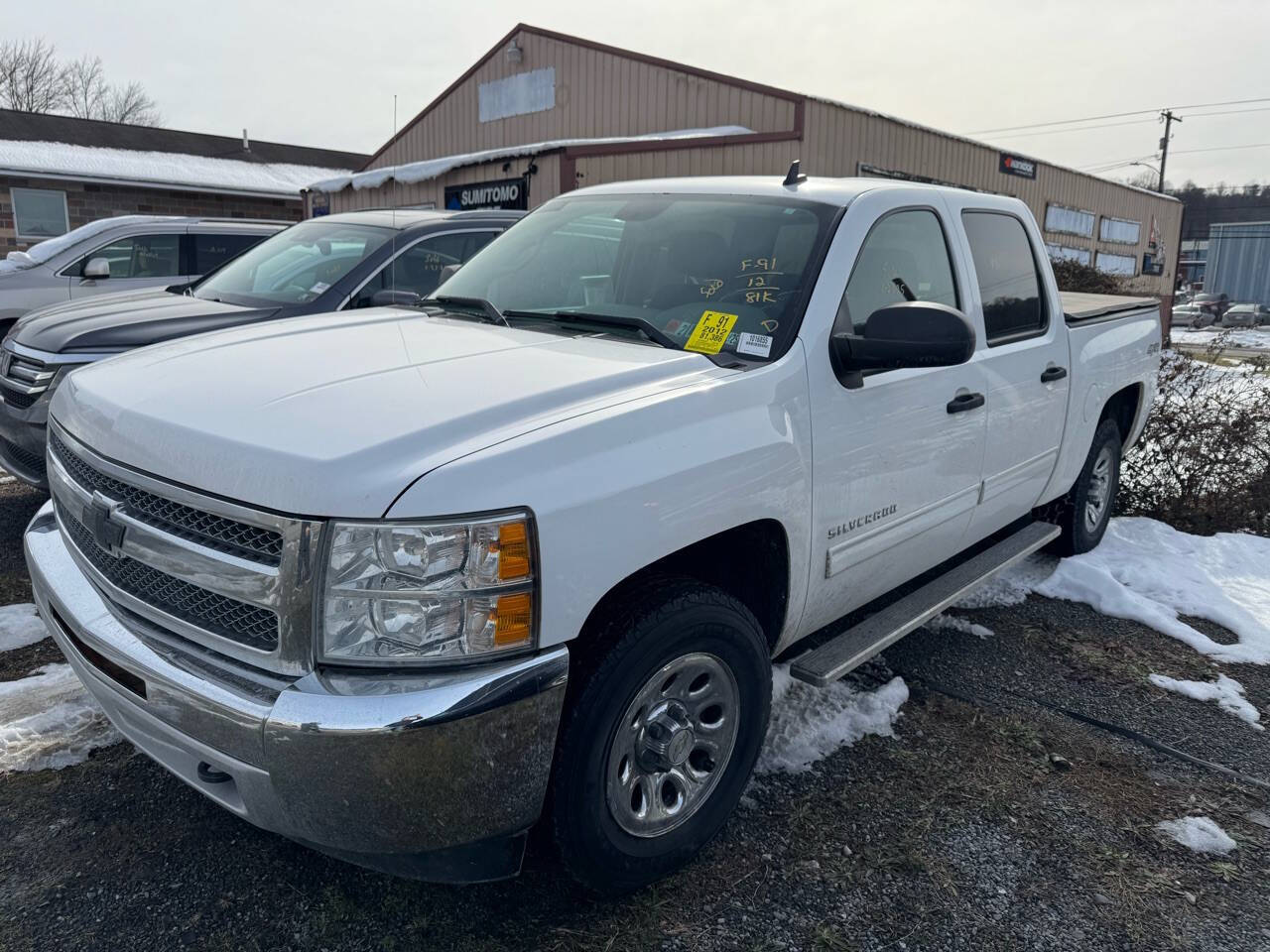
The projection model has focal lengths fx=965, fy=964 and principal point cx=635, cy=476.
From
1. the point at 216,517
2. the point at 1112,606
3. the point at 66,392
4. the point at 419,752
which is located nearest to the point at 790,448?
the point at 419,752

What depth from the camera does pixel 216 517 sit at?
214 centimetres

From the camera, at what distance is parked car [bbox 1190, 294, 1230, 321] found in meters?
47.5

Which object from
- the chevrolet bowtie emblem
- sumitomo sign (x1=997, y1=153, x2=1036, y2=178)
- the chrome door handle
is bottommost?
the chevrolet bowtie emblem

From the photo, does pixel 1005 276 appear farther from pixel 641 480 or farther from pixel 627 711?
pixel 627 711

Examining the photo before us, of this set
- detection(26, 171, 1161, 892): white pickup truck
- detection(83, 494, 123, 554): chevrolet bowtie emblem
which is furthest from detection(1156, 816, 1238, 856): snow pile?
detection(83, 494, 123, 554): chevrolet bowtie emblem

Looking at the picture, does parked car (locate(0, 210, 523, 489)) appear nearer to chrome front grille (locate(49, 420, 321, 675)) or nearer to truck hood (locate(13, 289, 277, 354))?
truck hood (locate(13, 289, 277, 354))

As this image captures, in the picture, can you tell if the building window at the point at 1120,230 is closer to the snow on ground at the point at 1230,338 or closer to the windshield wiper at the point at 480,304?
the snow on ground at the point at 1230,338

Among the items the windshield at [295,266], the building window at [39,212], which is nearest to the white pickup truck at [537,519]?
the windshield at [295,266]

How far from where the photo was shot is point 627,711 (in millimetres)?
2355

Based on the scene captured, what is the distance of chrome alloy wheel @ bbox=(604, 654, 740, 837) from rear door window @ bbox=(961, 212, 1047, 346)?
2035 mm

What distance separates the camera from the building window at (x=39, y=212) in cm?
1905

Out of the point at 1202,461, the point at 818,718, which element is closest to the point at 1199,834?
the point at 818,718

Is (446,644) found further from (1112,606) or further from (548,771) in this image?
(1112,606)

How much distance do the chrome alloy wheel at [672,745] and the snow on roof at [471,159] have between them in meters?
11.4
